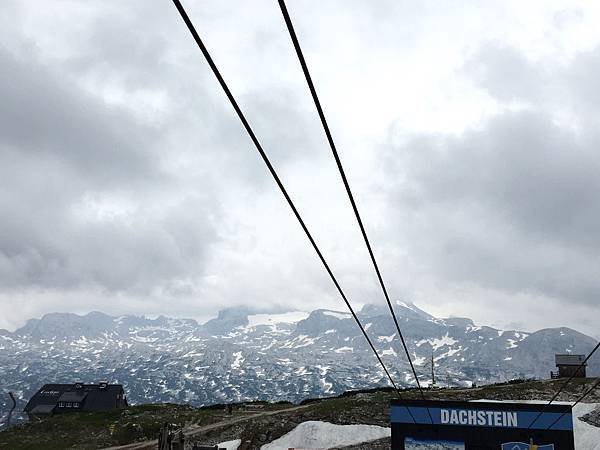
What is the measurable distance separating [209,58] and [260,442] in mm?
63854

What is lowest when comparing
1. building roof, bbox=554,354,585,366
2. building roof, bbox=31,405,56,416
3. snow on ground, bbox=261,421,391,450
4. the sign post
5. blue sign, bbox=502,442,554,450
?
building roof, bbox=31,405,56,416

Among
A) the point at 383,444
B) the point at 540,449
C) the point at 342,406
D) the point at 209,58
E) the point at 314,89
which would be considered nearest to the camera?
the point at 209,58

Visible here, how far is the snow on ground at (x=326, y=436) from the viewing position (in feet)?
198

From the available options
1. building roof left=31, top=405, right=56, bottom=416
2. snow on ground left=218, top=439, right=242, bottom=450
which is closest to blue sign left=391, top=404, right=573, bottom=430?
snow on ground left=218, top=439, right=242, bottom=450

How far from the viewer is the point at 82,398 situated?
395 feet

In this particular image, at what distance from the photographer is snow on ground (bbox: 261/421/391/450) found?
60438 millimetres

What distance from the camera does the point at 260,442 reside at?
202 ft

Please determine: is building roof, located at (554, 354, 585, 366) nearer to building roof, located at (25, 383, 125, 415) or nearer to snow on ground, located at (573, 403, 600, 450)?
snow on ground, located at (573, 403, 600, 450)

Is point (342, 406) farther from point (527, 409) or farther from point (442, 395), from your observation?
point (527, 409)

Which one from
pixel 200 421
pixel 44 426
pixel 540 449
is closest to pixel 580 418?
pixel 540 449

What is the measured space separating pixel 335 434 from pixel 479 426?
27.8m

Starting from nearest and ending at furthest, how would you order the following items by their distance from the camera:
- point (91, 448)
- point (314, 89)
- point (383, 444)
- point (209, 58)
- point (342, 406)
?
point (209, 58) < point (314, 89) < point (383, 444) < point (91, 448) < point (342, 406)

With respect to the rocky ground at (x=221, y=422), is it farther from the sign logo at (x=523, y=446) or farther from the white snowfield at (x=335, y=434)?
the sign logo at (x=523, y=446)

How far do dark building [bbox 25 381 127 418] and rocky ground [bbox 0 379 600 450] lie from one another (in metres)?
41.0
